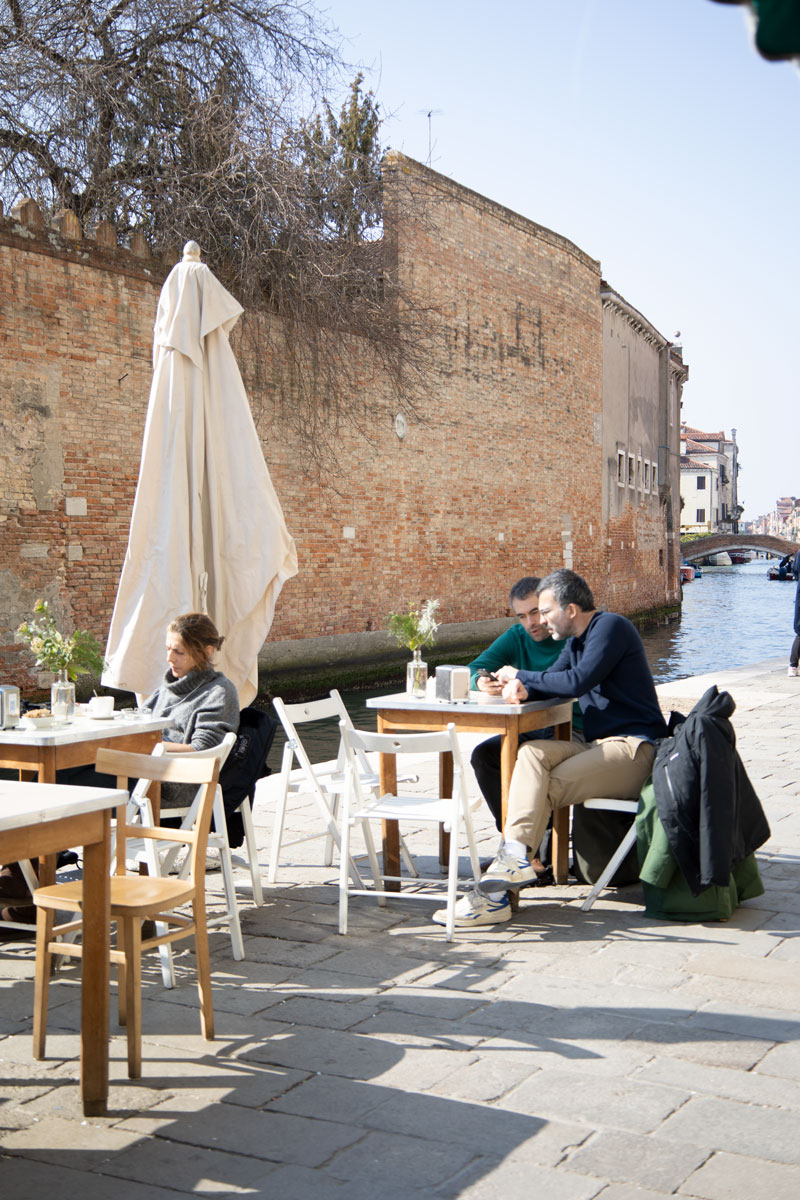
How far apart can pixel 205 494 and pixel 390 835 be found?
205cm

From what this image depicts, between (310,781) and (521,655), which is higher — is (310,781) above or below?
below

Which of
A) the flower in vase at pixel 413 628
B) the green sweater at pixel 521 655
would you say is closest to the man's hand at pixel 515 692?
the green sweater at pixel 521 655

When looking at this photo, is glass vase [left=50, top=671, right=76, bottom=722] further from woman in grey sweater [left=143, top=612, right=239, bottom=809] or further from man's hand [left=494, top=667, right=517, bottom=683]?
man's hand [left=494, top=667, right=517, bottom=683]

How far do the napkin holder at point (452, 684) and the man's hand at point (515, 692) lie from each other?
0.24 metres

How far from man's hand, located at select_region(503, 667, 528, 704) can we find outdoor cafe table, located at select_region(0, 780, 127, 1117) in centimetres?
244

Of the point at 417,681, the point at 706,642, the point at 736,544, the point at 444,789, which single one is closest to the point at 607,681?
the point at 417,681

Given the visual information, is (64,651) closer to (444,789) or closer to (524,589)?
A: (444,789)

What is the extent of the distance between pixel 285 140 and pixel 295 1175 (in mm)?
13800

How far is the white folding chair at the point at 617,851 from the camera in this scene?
16.8 ft

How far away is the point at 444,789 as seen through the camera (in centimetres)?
616

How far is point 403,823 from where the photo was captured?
23.5 ft

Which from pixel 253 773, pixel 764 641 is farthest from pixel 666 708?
pixel 764 641

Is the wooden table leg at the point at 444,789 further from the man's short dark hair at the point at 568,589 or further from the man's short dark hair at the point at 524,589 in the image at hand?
the man's short dark hair at the point at 568,589

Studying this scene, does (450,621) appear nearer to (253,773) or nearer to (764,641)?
(764,641)
